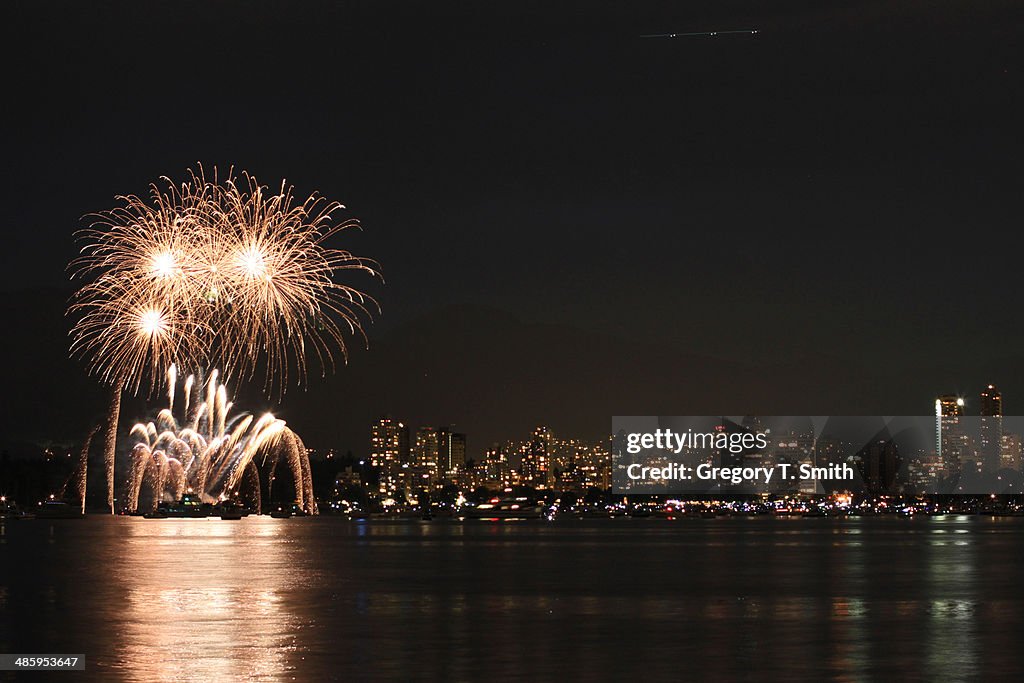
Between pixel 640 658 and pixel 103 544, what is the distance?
77139 mm

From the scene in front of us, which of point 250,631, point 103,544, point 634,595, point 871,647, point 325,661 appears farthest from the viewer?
point 103,544

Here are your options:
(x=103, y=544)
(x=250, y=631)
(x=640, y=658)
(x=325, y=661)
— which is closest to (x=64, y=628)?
(x=250, y=631)

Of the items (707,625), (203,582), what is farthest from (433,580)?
(707,625)

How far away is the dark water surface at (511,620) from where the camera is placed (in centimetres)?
2591

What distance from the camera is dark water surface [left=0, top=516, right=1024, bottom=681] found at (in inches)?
1020

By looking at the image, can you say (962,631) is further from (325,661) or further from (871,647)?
(325,661)

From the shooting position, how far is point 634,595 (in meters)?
45.9

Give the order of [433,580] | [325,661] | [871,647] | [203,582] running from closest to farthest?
[325,661] → [871,647] → [203,582] → [433,580]

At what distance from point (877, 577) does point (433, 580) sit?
1828 centimetres

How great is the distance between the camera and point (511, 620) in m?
35.9

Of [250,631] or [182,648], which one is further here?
[250,631]

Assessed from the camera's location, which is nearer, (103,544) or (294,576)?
(294,576)

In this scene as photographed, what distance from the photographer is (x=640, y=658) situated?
27.6 m

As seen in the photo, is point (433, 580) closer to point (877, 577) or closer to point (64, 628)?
point (877, 577)
